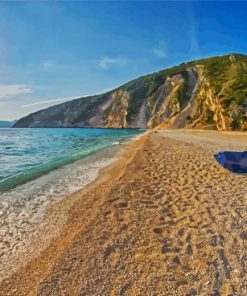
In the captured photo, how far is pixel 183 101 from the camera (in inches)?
4774

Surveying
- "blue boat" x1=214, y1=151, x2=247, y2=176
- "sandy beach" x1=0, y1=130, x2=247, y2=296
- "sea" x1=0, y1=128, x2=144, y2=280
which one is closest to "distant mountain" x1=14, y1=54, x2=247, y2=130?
"blue boat" x1=214, y1=151, x2=247, y2=176

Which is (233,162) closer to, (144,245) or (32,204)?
(144,245)

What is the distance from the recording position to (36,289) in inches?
202

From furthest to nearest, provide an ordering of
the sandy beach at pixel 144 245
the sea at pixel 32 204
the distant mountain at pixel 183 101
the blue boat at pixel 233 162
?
1. the distant mountain at pixel 183 101
2. the blue boat at pixel 233 162
3. the sea at pixel 32 204
4. the sandy beach at pixel 144 245

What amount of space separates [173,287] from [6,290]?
9.44 ft

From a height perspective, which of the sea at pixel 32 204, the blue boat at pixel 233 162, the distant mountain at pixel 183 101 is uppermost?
the distant mountain at pixel 183 101

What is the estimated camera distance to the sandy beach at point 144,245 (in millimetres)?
5160

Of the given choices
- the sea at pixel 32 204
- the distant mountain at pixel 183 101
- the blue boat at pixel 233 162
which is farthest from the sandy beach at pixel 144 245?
the distant mountain at pixel 183 101

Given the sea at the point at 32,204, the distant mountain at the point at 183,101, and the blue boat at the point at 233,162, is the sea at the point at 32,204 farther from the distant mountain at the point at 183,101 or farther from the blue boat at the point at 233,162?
the distant mountain at the point at 183,101

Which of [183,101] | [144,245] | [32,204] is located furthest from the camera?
[183,101]

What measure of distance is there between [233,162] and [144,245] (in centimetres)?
720

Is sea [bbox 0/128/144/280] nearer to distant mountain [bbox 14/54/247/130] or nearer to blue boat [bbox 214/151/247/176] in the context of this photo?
blue boat [bbox 214/151/247/176]

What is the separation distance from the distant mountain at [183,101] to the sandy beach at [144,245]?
52404mm

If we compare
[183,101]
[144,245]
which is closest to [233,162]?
[144,245]
